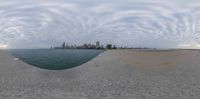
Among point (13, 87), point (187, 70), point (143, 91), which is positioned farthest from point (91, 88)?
point (187, 70)

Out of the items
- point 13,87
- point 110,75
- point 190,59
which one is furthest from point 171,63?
point 13,87

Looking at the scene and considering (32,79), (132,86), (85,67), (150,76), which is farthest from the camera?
(85,67)

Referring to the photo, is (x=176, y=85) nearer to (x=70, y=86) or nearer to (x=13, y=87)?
(x=70, y=86)

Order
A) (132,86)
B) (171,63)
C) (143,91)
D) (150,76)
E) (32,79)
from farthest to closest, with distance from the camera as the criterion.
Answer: (171,63), (150,76), (32,79), (132,86), (143,91)

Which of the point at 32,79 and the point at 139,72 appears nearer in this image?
the point at 32,79

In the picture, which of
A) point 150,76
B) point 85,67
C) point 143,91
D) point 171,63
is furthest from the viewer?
point 171,63

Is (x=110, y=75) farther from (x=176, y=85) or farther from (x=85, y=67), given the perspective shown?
(x=176, y=85)
